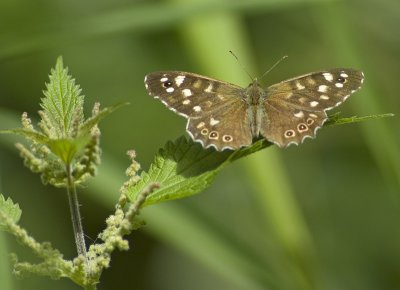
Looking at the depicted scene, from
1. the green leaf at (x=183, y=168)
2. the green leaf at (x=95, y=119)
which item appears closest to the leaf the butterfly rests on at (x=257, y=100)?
the green leaf at (x=183, y=168)

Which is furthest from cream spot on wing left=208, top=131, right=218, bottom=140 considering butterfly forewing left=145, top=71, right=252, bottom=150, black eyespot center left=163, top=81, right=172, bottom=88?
black eyespot center left=163, top=81, right=172, bottom=88

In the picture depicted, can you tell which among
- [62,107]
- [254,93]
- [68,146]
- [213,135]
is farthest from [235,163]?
[68,146]

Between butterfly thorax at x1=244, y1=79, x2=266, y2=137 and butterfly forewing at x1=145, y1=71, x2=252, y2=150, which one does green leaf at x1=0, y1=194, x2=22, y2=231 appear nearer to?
butterfly forewing at x1=145, y1=71, x2=252, y2=150

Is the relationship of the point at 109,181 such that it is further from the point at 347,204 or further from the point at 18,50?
the point at 347,204

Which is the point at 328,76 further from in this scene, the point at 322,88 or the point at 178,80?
the point at 178,80

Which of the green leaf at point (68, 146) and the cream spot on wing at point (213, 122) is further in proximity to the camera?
the cream spot on wing at point (213, 122)

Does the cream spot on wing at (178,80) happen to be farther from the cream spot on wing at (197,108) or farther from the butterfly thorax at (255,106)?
the butterfly thorax at (255,106)
